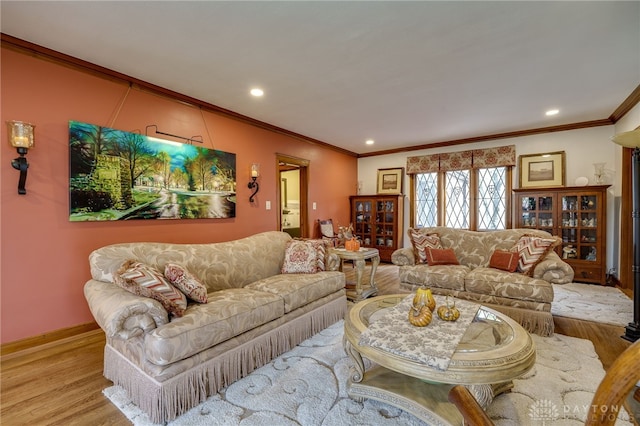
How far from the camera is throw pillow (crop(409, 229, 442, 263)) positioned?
3.62 meters

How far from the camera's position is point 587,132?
4.53 metres

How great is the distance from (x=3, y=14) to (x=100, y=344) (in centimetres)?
249

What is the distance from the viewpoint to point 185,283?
2018 millimetres

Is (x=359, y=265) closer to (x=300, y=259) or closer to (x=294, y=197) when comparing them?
(x=300, y=259)

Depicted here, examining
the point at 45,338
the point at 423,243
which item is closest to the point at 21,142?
the point at 45,338

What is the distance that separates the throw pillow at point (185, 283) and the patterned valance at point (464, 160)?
5083 millimetres

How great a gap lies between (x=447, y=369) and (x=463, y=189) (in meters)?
5.04

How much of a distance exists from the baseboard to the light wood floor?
0.12 feet

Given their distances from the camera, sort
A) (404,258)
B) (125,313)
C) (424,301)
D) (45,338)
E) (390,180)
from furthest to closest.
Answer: (390,180) → (404,258) → (45,338) → (424,301) → (125,313)

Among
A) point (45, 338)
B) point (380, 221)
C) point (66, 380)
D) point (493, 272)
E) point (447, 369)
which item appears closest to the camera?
point (447, 369)

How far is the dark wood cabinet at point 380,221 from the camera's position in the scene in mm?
5992

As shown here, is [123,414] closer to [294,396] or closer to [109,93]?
[294,396]

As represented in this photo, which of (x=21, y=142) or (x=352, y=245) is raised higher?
(x=21, y=142)

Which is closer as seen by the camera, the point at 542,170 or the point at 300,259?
the point at 300,259
